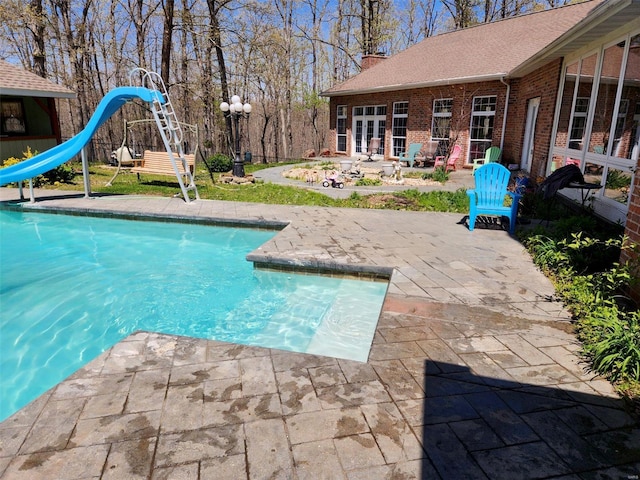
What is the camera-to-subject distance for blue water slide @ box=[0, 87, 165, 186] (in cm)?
853

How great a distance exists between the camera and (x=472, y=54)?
49.0 ft

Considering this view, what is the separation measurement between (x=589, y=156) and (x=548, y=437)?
574 cm

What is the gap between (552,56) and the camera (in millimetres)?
8125

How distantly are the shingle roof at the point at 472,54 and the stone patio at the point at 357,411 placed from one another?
11561 millimetres

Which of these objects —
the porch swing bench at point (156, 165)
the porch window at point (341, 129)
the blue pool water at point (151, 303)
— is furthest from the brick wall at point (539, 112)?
the porch swing bench at point (156, 165)

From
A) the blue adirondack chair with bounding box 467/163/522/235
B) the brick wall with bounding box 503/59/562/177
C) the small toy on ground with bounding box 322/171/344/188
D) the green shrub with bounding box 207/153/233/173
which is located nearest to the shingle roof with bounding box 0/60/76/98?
the green shrub with bounding box 207/153/233/173

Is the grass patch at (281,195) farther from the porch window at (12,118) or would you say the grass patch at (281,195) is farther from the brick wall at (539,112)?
the porch window at (12,118)

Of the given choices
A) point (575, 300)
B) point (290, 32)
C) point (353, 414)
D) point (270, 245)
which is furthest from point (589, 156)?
point (290, 32)

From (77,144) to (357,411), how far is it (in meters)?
9.07

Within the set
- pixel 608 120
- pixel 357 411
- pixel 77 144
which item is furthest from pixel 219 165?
pixel 357 411

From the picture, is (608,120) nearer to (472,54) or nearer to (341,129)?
(472,54)

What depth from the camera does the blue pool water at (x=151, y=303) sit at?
3.72 metres

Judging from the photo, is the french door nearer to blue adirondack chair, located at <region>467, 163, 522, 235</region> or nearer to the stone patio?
blue adirondack chair, located at <region>467, 163, 522, 235</region>

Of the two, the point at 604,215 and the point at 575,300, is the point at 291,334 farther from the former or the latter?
the point at 604,215
